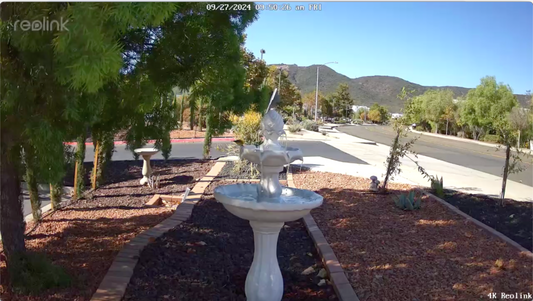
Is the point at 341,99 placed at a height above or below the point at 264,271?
above

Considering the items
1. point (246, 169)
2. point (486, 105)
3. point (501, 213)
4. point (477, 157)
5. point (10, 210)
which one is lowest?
point (477, 157)

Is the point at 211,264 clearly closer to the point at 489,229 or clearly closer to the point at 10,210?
the point at 10,210

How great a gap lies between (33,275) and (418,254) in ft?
12.9

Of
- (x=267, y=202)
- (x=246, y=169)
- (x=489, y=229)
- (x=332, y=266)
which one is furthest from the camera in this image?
(x=246, y=169)

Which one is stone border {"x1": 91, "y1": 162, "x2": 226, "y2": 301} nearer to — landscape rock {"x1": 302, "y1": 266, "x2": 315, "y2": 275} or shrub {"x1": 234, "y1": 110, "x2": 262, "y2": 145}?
landscape rock {"x1": 302, "y1": 266, "x2": 315, "y2": 275}

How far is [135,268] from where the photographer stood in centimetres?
396

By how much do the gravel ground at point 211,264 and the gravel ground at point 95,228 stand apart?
0.45 m

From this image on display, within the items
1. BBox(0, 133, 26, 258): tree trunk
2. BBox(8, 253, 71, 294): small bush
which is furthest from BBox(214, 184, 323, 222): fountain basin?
BBox(0, 133, 26, 258): tree trunk

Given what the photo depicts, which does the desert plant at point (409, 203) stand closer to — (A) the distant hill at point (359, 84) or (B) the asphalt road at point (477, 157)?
(B) the asphalt road at point (477, 157)

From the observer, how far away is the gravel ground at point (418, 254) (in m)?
3.92

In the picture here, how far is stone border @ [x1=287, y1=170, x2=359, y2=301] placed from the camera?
3.68 meters

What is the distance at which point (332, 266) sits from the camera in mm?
4297

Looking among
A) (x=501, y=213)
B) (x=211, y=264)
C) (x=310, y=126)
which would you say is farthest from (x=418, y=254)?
(x=310, y=126)

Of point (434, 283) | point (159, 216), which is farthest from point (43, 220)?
point (434, 283)
